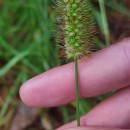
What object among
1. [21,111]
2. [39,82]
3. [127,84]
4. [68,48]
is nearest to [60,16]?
[68,48]

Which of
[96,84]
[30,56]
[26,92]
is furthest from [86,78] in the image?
[30,56]

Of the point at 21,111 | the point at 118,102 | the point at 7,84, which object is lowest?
the point at 118,102

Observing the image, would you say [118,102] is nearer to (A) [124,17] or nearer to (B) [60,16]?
(B) [60,16]

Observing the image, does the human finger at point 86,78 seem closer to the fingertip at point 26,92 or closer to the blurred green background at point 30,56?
the fingertip at point 26,92

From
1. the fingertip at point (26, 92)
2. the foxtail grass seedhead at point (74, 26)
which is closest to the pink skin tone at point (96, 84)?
the fingertip at point (26, 92)

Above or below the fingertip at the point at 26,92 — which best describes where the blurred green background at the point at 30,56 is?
above

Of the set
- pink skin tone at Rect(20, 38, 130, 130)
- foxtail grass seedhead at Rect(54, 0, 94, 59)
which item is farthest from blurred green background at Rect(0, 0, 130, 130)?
foxtail grass seedhead at Rect(54, 0, 94, 59)

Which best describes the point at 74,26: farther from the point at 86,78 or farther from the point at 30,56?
the point at 30,56
